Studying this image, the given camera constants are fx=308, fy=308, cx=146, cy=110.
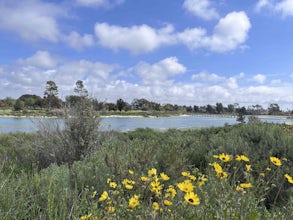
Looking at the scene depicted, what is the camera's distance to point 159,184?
2863 millimetres

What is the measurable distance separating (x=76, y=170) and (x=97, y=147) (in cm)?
361

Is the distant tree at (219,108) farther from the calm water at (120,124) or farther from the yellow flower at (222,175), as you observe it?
the yellow flower at (222,175)

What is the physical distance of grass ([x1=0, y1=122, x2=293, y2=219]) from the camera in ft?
7.45

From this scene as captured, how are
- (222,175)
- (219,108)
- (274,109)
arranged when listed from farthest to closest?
(219,108) < (274,109) < (222,175)

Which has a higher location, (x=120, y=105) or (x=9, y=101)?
(x=9, y=101)

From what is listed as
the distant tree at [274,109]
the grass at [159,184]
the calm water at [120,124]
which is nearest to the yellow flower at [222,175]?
the grass at [159,184]

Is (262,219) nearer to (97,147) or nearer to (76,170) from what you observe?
(76,170)

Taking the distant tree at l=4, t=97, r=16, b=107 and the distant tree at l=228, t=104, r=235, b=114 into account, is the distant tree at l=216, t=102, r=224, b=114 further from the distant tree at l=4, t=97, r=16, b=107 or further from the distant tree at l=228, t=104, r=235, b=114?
the distant tree at l=4, t=97, r=16, b=107

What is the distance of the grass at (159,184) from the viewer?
2.27 m

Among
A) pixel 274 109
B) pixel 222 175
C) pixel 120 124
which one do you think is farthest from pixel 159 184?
pixel 274 109

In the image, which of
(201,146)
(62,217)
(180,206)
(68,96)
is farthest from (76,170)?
(68,96)

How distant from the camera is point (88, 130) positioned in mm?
8156

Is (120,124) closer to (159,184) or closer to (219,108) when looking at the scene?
(159,184)

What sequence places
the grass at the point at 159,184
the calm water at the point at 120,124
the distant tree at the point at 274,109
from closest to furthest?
1. the grass at the point at 159,184
2. the calm water at the point at 120,124
3. the distant tree at the point at 274,109
